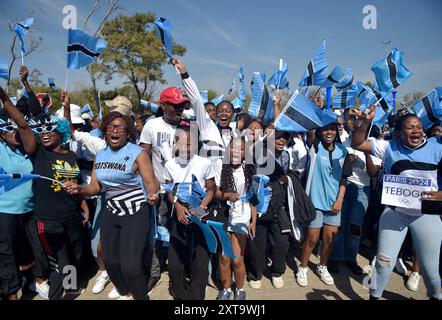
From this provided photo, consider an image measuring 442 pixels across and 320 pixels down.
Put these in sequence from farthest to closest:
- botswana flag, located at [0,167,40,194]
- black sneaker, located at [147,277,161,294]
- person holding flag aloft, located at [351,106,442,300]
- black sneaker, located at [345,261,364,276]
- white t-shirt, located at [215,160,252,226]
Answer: black sneaker, located at [345,261,364,276] < black sneaker, located at [147,277,161,294] < white t-shirt, located at [215,160,252,226] < person holding flag aloft, located at [351,106,442,300] < botswana flag, located at [0,167,40,194]

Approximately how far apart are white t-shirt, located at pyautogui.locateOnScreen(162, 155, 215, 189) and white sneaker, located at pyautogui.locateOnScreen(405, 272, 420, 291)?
116 inches

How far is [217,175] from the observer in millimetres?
3043

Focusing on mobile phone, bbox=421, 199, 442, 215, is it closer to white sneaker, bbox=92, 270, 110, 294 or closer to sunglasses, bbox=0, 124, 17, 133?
white sneaker, bbox=92, 270, 110, 294

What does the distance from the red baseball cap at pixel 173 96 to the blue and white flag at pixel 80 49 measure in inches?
42.4

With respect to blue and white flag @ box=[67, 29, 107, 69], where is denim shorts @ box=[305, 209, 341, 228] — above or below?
below

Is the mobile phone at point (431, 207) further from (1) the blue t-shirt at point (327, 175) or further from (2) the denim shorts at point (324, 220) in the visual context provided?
(2) the denim shorts at point (324, 220)

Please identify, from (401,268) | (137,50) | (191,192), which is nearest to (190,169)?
(191,192)

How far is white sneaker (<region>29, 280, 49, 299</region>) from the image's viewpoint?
3.32 m

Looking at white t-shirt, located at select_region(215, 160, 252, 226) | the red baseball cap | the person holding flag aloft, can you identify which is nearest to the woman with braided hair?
white t-shirt, located at select_region(215, 160, 252, 226)

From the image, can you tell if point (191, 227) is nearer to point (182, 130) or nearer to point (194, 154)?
point (194, 154)

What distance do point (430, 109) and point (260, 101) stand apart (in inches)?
92.3

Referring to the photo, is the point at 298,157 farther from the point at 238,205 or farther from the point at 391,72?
the point at 391,72
